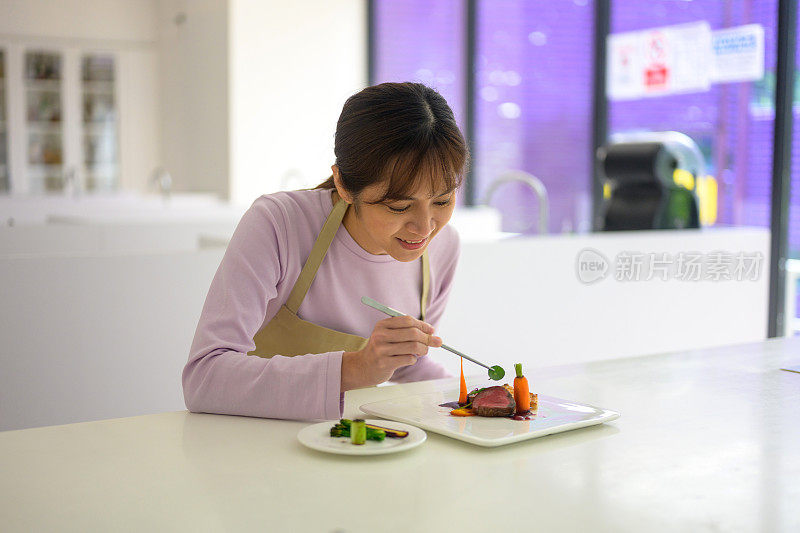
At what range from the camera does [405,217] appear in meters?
1.27

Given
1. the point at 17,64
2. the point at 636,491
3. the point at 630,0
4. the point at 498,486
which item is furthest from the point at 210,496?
the point at 17,64

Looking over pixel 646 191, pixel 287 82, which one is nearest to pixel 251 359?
pixel 646 191

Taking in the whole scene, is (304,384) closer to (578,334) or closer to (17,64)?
(578,334)

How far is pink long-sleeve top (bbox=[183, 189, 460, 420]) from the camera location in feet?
3.53

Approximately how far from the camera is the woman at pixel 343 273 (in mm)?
1077

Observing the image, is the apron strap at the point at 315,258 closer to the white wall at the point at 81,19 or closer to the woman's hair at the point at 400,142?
the woman's hair at the point at 400,142

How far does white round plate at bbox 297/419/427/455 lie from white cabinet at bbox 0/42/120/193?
22.0 feet

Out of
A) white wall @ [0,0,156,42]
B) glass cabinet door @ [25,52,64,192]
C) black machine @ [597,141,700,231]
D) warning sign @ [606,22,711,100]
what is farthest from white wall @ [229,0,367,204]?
black machine @ [597,141,700,231]

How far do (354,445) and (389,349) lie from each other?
0.19m

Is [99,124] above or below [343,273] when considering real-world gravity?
above

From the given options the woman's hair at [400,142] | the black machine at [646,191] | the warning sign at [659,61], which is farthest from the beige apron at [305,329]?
the warning sign at [659,61]

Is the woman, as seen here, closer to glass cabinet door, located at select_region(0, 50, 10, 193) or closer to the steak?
the steak

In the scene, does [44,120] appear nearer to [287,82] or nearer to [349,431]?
[287,82]

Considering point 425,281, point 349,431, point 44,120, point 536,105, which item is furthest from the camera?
point 44,120
